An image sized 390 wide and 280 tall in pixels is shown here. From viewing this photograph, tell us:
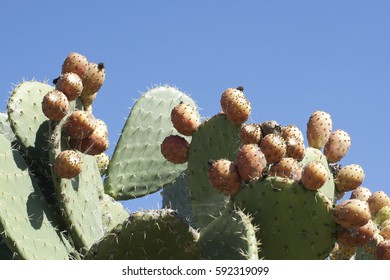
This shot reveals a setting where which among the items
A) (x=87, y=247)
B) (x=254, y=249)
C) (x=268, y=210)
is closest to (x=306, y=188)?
(x=268, y=210)

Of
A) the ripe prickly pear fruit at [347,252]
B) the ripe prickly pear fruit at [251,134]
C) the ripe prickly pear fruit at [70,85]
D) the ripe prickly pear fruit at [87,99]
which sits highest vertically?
the ripe prickly pear fruit at [87,99]

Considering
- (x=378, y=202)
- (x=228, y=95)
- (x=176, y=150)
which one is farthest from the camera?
(x=378, y=202)

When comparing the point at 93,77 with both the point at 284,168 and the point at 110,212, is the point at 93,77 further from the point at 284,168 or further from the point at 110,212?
the point at 284,168

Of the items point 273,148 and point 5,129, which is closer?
point 273,148

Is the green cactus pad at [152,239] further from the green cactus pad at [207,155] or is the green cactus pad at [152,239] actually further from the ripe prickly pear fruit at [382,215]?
the ripe prickly pear fruit at [382,215]

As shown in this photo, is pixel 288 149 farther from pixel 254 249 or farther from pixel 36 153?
pixel 36 153

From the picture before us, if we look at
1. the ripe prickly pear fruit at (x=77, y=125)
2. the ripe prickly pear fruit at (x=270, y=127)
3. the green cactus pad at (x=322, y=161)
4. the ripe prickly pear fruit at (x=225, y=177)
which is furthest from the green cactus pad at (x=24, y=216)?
the green cactus pad at (x=322, y=161)

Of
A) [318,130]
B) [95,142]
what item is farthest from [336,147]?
[95,142]
